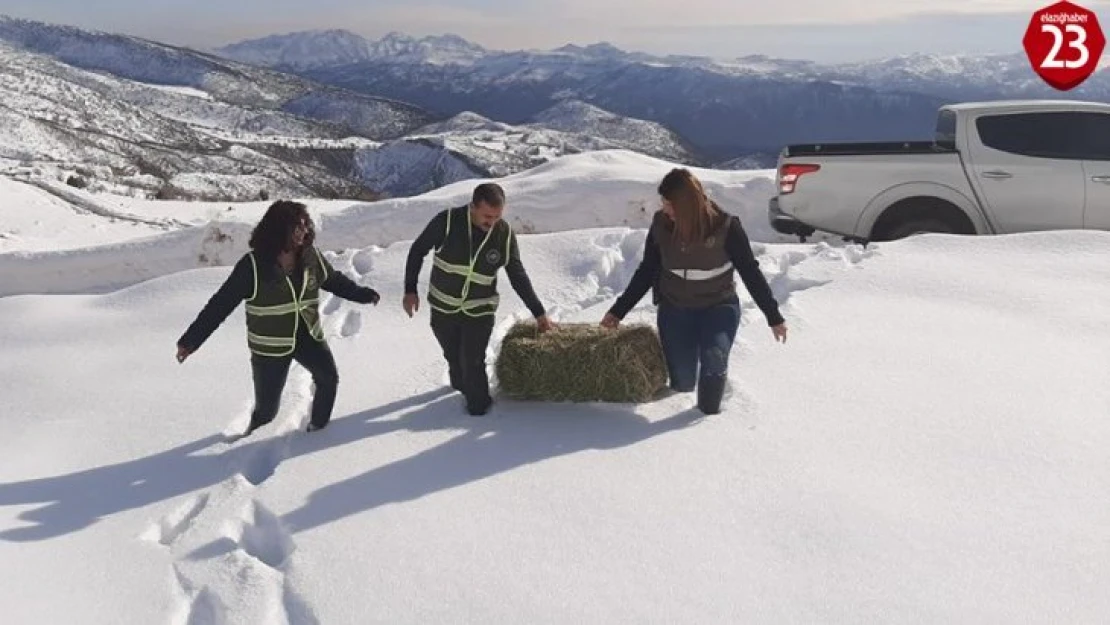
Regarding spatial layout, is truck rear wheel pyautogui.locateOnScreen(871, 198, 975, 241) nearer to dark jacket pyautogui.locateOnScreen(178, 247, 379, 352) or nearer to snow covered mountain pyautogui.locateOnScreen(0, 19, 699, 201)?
dark jacket pyautogui.locateOnScreen(178, 247, 379, 352)

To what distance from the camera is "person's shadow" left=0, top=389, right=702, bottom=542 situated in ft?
13.5

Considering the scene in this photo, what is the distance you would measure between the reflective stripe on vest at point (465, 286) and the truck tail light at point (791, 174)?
→ 14.1 feet

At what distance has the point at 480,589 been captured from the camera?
3311 millimetres

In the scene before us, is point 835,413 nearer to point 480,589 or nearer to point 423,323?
point 480,589

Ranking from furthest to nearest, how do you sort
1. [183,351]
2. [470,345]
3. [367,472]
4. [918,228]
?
1. [918,228]
2. [470,345]
3. [183,351]
4. [367,472]

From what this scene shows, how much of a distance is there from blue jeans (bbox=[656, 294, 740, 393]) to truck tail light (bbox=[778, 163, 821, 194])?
3673 millimetres

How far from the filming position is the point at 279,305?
4641 mm

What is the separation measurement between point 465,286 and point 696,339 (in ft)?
4.39

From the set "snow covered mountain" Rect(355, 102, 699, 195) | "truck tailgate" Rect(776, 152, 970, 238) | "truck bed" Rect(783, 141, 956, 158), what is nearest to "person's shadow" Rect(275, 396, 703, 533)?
"truck tailgate" Rect(776, 152, 970, 238)

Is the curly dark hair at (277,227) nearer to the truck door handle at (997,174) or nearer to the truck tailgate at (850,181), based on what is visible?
the truck tailgate at (850,181)

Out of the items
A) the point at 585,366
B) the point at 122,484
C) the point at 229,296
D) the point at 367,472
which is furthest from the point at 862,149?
the point at 122,484

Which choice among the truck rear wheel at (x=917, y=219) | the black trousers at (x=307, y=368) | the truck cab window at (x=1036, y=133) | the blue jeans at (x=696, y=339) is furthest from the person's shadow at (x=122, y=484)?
the truck cab window at (x=1036, y=133)

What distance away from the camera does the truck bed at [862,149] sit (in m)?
8.19

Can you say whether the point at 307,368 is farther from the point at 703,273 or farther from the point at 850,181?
the point at 850,181
